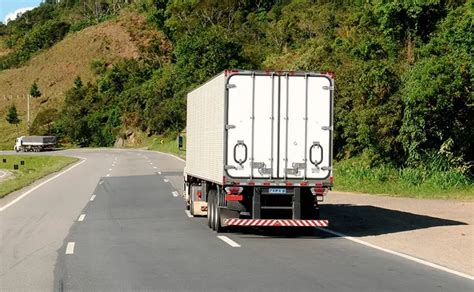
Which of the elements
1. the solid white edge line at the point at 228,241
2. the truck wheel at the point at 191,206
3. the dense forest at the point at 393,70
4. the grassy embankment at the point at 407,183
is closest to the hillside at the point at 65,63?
the dense forest at the point at 393,70

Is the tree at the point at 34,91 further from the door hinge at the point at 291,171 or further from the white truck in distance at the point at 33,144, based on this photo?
the door hinge at the point at 291,171

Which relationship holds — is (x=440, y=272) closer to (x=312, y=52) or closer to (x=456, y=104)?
(x=456, y=104)

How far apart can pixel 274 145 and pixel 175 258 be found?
4028 millimetres

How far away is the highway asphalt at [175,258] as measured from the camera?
962 cm

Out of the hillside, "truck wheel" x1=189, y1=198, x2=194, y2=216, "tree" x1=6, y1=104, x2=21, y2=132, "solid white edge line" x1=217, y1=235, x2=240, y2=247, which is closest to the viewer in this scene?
"solid white edge line" x1=217, y1=235, x2=240, y2=247

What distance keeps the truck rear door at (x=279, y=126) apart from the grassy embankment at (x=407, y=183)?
12.1 m

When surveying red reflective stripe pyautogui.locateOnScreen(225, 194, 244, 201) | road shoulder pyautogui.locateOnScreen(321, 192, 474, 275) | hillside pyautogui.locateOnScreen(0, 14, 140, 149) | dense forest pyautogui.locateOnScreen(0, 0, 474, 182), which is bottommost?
road shoulder pyautogui.locateOnScreen(321, 192, 474, 275)

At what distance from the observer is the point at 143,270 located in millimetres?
10711

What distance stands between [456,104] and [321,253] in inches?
861

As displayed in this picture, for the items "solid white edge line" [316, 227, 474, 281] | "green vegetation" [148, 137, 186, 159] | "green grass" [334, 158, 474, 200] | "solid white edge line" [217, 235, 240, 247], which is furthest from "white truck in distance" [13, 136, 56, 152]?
"solid white edge line" [217, 235, 240, 247]

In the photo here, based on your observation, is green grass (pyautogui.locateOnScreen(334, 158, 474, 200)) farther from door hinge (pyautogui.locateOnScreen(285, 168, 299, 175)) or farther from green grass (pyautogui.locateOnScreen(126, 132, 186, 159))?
green grass (pyautogui.locateOnScreen(126, 132, 186, 159))

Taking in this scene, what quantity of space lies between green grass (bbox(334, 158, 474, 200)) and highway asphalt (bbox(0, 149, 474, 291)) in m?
10.9

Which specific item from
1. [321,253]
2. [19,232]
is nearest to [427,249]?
[321,253]

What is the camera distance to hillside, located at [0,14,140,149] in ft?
456
